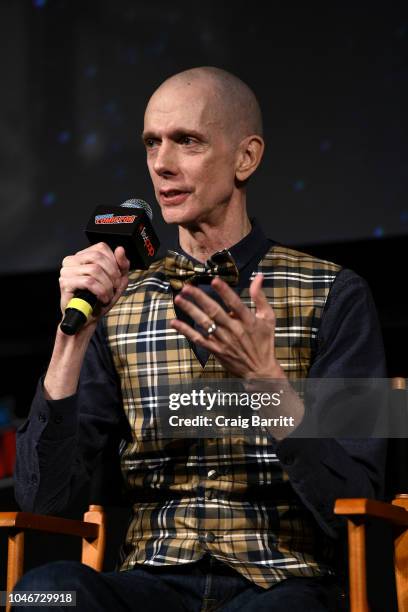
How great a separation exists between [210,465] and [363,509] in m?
0.36

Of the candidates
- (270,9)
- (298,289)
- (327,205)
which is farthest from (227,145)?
(270,9)

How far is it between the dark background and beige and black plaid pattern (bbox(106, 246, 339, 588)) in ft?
4.00

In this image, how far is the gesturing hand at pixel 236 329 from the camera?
142 centimetres

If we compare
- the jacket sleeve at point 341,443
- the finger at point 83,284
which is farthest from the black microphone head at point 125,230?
the jacket sleeve at point 341,443

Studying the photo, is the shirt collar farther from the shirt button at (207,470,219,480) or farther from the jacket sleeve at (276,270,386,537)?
the shirt button at (207,470,219,480)

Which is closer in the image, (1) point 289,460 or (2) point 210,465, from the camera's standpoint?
(1) point 289,460

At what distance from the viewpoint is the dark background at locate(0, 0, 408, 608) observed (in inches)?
126

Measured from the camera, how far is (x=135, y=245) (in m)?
1.69

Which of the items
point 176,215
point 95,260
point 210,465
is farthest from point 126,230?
point 210,465

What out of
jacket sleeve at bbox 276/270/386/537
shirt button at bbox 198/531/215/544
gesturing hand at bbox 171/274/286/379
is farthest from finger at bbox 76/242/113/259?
shirt button at bbox 198/531/215/544

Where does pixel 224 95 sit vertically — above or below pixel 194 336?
above

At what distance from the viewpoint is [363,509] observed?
1.55 meters

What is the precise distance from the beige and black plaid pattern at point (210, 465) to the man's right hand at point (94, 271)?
1.10ft

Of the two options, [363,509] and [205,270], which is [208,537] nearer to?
[363,509]
